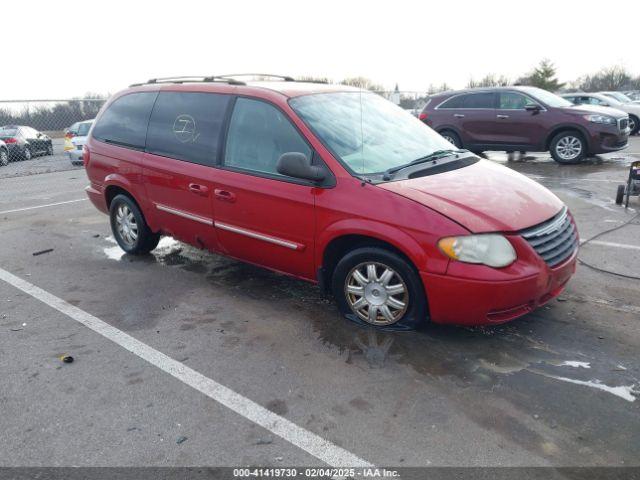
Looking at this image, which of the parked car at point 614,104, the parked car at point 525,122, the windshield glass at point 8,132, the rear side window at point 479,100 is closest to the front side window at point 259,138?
the parked car at point 525,122

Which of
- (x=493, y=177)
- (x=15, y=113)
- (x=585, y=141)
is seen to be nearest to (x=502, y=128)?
(x=585, y=141)

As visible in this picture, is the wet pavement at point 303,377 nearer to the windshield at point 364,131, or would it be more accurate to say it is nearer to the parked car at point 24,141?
the windshield at point 364,131

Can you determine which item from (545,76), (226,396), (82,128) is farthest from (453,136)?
(545,76)

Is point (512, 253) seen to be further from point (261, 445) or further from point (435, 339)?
point (261, 445)

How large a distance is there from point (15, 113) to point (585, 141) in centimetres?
1574

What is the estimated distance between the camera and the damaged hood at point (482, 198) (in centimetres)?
338

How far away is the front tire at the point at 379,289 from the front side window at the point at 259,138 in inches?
35.9

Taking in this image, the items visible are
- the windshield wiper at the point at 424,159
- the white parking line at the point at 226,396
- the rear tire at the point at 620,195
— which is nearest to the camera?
the white parking line at the point at 226,396

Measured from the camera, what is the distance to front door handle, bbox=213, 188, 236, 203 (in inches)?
169

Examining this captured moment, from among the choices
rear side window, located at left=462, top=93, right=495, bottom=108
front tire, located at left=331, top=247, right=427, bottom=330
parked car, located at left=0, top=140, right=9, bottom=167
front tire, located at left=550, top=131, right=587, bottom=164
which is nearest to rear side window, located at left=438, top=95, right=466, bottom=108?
rear side window, located at left=462, top=93, right=495, bottom=108

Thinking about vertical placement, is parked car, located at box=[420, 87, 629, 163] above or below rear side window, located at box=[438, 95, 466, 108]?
below

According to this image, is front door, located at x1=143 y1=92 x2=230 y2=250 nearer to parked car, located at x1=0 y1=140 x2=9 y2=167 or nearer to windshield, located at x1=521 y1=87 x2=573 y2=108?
windshield, located at x1=521 y1=87 x2=573 y2=108

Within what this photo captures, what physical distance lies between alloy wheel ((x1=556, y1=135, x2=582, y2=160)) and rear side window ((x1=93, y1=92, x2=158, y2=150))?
9.48 m

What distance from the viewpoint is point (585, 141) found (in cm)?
1121
